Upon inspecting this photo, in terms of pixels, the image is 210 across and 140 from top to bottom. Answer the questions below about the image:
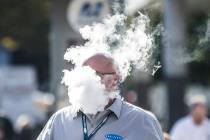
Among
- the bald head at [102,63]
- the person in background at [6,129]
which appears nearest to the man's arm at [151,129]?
the bald head at [102,63]

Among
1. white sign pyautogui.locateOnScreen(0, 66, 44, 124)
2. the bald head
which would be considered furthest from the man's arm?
white sign pyautogui.locateOnScreen(0, 66, 44, 124)

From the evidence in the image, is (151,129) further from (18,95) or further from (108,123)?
(18,95)

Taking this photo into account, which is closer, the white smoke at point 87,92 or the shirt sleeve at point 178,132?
the white smoke at point 87,92

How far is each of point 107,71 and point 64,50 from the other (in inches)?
414

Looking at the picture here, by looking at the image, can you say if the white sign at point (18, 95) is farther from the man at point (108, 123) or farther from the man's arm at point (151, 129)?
the man's arm at point (151, 129)

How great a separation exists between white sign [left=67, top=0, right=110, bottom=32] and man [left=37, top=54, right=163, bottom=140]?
6918mm

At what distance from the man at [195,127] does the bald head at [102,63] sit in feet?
20.2

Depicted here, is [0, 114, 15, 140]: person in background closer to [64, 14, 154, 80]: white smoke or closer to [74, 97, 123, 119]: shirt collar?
[64, 14, 154, 80]: white smoke

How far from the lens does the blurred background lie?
8.65 meters

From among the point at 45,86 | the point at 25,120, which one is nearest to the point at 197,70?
the point at 45,86

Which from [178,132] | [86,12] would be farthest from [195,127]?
[86,12]

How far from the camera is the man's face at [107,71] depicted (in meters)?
6.26

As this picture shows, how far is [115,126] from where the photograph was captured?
6113mm

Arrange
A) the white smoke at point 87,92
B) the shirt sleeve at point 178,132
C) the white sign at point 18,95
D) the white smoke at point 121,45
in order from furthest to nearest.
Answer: the white sign at point 18,95
the shirt sleeve at point 178,132
the white smoke at point 121,45
the white smoke at point 87,92
